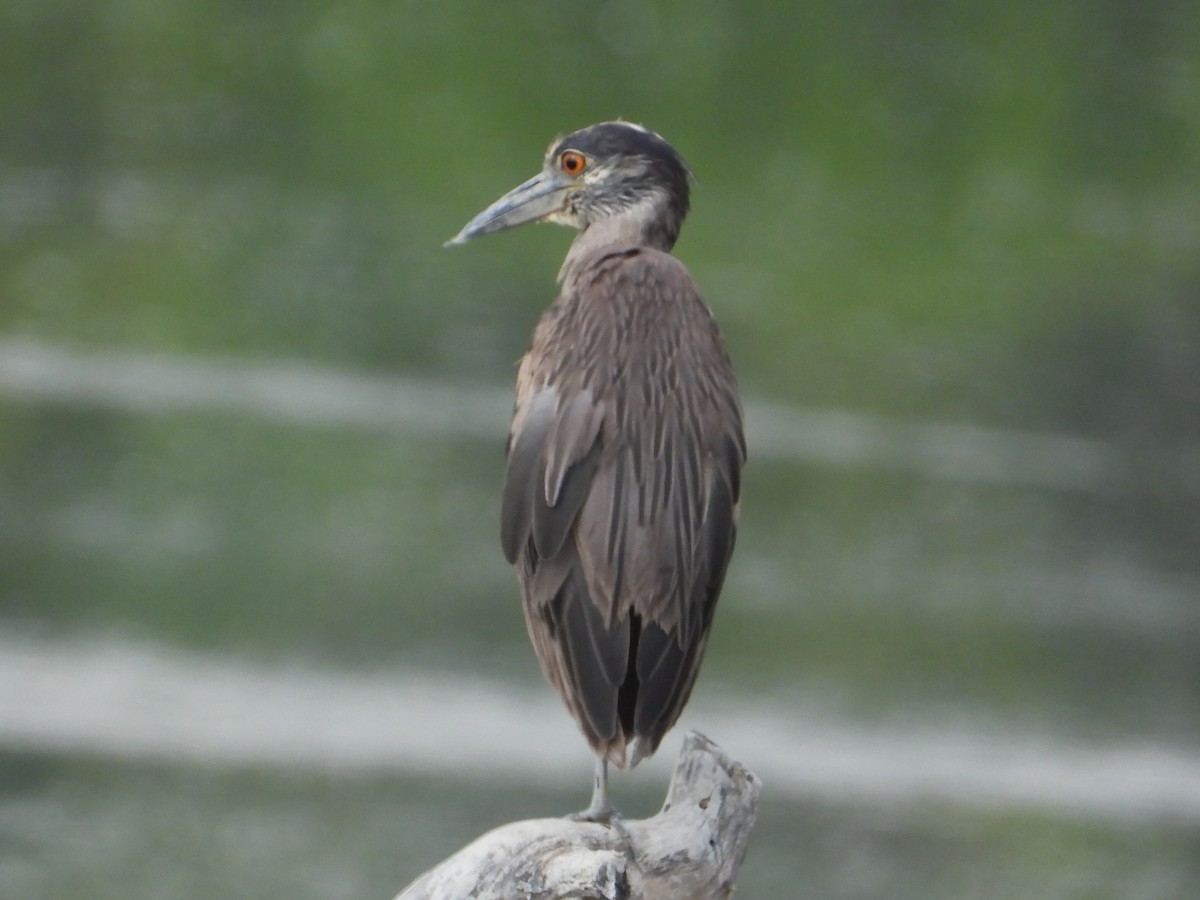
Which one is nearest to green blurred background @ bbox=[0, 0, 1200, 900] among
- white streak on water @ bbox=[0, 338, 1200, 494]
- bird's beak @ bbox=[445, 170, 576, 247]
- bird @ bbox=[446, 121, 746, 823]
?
white streak on water @ bbox=[0, 338, 1200, 494]

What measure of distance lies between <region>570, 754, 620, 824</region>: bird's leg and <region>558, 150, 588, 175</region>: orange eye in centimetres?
182

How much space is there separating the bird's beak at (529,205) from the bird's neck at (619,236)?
15 centimetres

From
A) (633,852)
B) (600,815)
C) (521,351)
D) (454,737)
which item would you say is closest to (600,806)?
(600,815)

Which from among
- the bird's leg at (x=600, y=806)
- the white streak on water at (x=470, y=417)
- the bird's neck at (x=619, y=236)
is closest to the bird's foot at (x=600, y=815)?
the bird's leg at (x=600, y=806)

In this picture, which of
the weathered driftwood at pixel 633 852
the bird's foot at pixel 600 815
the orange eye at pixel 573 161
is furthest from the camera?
the orange eye at pixel 573 161

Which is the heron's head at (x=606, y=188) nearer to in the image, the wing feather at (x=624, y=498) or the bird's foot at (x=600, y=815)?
the wing feather at (x=624, y=498)

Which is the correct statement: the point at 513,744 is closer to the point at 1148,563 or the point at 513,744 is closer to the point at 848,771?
the point at 848,771

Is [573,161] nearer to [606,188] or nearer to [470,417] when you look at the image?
[606,188]

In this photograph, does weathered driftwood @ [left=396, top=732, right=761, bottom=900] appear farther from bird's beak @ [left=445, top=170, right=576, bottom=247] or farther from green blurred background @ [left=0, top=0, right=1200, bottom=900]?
green blurred background @ [left=0, top=0, right=1200, bottom=900]

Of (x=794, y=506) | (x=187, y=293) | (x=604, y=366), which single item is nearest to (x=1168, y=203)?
(x=794, y=506)

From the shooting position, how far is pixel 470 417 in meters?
18.1

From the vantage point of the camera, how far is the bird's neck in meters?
6.05

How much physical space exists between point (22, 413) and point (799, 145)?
25.4 feet

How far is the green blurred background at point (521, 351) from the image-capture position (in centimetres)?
1491
